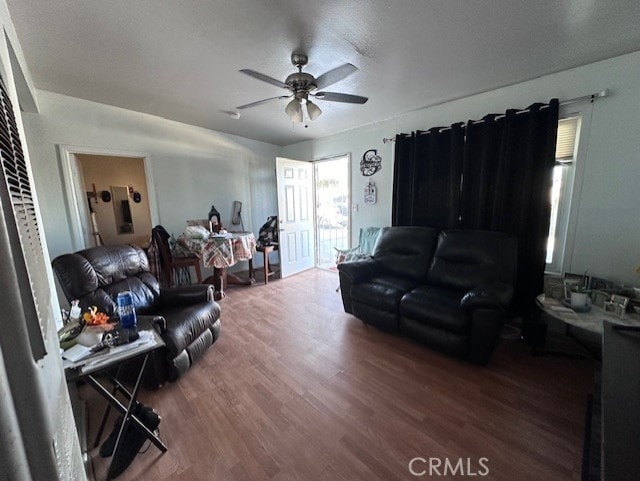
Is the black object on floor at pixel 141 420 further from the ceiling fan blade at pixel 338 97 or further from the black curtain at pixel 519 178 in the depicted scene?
the black curtain at pixel 519 178

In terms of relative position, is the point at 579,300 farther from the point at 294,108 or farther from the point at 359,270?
the point at 294,108

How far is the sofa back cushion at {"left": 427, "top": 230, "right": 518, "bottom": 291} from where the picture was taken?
235cm

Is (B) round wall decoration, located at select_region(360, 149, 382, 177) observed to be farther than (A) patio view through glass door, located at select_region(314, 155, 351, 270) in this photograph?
No

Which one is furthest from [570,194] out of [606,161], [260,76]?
[260,76]

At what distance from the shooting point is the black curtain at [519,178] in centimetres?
234

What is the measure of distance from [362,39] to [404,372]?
2.45 m

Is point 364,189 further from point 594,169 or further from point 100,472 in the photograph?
point 100,472

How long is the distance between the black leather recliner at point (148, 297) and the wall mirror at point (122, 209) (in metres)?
3.51

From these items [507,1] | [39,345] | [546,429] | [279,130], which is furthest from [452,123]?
[39,345]

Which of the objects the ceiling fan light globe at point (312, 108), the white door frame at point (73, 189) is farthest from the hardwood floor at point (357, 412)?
the ceiling fan light globe at point (312, 108)

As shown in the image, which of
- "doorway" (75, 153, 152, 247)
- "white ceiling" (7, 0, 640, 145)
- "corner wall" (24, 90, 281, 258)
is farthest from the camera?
"doorway" (75, 153, 152, 247)

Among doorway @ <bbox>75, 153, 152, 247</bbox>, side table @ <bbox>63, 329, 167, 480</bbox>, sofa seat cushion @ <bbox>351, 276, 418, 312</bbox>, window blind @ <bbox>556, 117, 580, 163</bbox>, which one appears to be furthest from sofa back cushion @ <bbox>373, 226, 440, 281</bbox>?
doorway @ <bbox>75, 153, 152, 247</bbox>

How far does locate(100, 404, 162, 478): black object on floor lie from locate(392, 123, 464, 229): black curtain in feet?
10.1

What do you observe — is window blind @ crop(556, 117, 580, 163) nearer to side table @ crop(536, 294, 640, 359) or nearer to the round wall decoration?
side table @ crop(536, 294, 640, 359)
